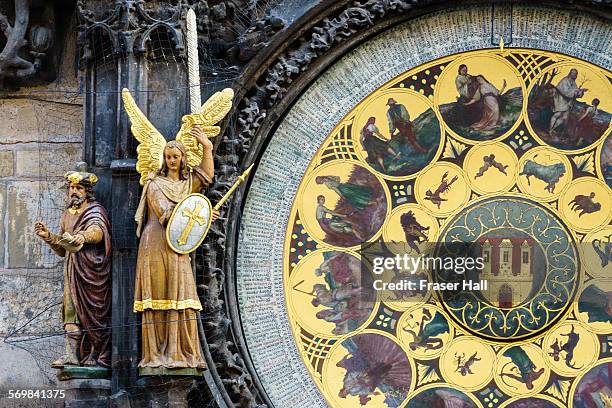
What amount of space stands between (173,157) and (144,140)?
26 cm

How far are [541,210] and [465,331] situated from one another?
812 mm

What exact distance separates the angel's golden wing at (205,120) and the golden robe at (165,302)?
1.02 ft

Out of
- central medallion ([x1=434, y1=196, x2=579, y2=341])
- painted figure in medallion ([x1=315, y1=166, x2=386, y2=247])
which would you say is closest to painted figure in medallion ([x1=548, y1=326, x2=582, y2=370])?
central medallion ([x1=434, y1=196, x2=579, y2=341])

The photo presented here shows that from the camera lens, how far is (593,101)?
11.1 m

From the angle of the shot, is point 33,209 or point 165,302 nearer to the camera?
point 165,302

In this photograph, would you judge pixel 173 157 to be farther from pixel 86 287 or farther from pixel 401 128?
pixel 401 128

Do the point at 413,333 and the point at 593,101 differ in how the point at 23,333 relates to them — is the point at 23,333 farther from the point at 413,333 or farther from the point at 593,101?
the point at 593,101

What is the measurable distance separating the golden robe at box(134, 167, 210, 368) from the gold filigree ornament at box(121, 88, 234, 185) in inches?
10.5

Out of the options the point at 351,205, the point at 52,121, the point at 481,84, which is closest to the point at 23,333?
the point at 52,121

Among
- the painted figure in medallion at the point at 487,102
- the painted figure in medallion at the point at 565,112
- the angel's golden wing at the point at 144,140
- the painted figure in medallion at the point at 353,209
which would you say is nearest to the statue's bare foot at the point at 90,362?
the angel's golden wing at the point at 144,140

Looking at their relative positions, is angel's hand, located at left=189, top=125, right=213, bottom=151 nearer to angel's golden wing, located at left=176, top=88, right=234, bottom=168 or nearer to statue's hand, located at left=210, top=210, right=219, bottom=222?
angel's golden wing, located at left=176, top=88, right=234, bottom=168

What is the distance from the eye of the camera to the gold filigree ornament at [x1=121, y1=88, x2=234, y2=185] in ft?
34.6

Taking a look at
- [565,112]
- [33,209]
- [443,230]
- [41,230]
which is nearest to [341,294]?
[443,230]

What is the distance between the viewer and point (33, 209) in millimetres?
11367
